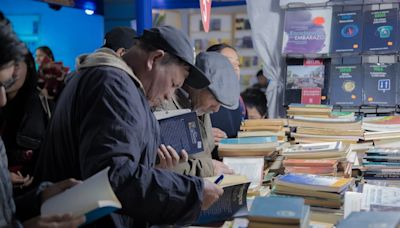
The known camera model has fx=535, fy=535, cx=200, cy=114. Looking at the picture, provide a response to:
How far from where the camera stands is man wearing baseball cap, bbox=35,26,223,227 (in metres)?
1.56

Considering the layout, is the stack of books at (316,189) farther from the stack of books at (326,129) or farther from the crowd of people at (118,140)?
the stack of books at (326,129)

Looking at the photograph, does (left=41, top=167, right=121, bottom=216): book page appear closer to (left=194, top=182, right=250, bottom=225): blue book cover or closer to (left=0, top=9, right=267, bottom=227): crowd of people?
(left=0, top=9, right=267, bottom=227): crowd of people

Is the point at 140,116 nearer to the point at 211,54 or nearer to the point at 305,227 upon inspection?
the point at 305,227

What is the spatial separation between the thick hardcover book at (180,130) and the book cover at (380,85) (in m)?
2.13

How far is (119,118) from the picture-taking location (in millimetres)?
1577

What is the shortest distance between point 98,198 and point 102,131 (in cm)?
30

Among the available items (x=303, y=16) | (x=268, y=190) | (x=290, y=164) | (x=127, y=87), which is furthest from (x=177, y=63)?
(x=303, y=16)

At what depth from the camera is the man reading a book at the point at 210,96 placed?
8.20 ft

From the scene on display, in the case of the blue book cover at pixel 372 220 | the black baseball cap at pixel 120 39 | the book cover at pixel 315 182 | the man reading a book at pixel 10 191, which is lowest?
the book cover at pixel 315 182

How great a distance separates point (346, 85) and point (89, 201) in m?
3.10

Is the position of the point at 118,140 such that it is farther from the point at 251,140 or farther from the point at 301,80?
the point at 301,80

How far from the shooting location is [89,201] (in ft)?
4.33

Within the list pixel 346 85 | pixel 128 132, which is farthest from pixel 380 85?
pixel 128 132

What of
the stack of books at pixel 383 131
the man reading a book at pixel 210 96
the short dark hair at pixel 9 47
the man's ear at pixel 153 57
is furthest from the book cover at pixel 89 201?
the stack of books at pixel 383 131
